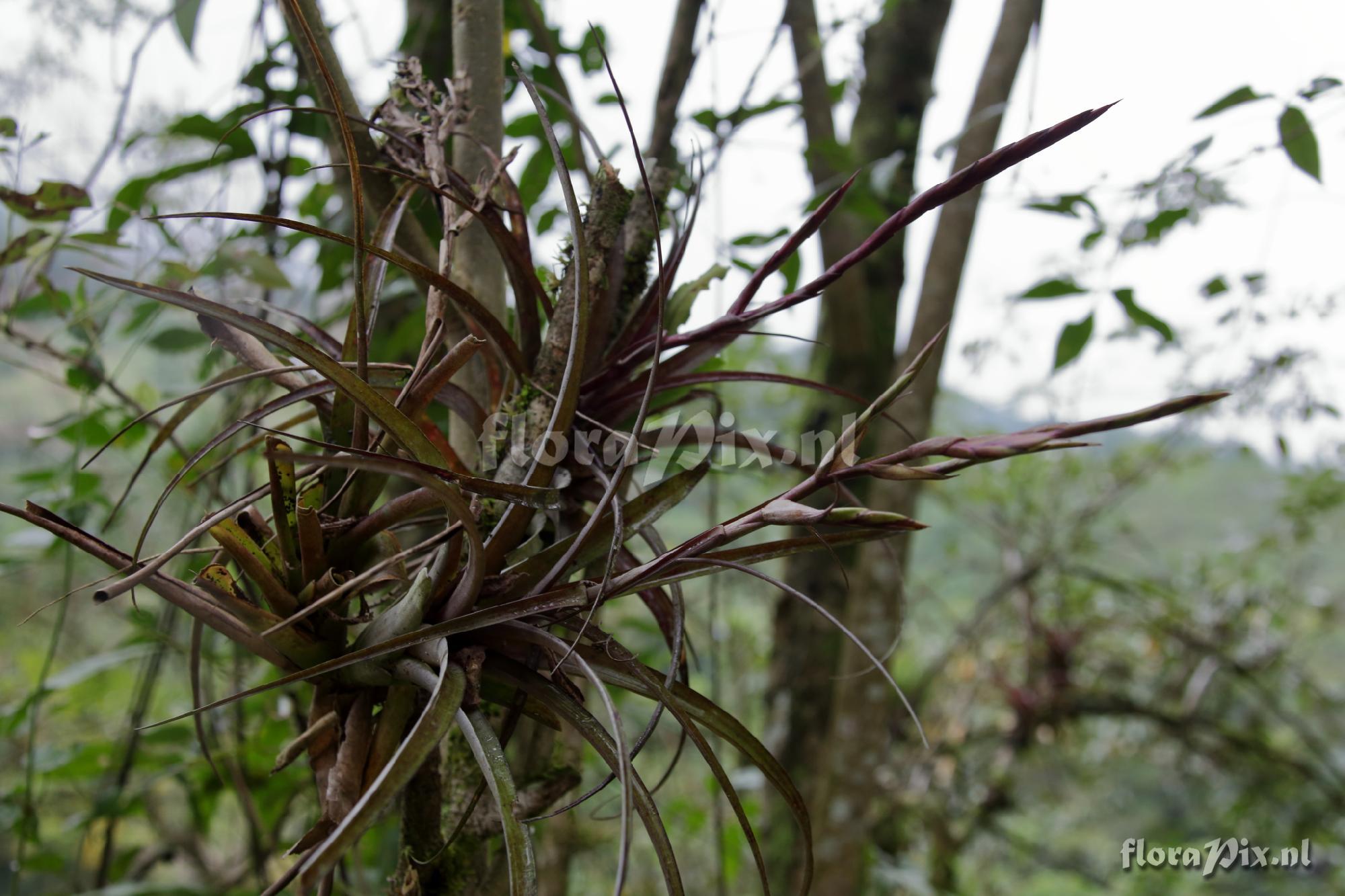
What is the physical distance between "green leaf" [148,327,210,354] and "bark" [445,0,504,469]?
0.44m

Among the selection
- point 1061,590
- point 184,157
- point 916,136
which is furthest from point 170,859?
point 1061,590

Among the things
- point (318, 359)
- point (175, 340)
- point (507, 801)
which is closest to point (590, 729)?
point (507, 801)

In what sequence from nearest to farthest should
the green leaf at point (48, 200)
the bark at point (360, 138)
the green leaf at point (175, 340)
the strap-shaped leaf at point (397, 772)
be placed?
the strap-shaped leaf at point (397, 772) < the bark at point (360, 138) < the green leaf at point (48, 200) < the green leaf at point (175, 340)

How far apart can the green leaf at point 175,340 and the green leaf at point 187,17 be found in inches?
10.3

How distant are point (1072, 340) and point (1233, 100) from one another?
194 millimetres

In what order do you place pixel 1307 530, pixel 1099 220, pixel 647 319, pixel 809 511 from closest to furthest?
pixel 809 511, pixel 647 319, pixel 1099 220, pixel 1307 530

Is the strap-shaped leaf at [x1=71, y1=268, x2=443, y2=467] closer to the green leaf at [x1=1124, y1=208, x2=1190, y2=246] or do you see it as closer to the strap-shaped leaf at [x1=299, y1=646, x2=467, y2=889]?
the strap-shaped leaf at [x1=299, y1=646, x2=467, y2=889]

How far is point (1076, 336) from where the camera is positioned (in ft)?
2.16

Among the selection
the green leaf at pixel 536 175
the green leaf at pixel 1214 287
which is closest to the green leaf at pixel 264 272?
the green leaf at pixel 536 175

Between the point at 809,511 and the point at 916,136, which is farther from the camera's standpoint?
the point at 916,136

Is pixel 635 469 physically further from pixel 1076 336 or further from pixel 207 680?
pixel 207 680

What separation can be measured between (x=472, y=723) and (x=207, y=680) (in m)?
0.75

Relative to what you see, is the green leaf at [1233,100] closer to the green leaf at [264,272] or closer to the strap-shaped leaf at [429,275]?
the strap-shaped leaf at [429,275]

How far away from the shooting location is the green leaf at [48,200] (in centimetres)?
53
